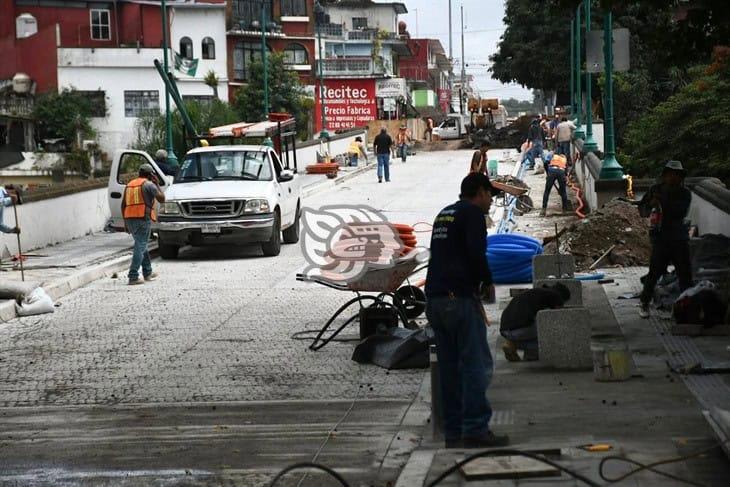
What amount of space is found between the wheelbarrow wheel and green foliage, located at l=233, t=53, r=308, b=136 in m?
69.3

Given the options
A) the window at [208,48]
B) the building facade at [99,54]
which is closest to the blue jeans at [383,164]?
the building facade at [99,54]

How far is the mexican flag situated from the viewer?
81500mm

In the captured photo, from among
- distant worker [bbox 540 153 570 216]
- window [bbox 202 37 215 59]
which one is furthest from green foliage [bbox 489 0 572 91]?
distant worker [bbox 540 153 570 216]

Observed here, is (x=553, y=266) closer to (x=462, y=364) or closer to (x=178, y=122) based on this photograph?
(x=462, y=364)

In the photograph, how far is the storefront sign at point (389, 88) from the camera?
105562 millimetres

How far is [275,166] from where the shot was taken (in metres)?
25.6

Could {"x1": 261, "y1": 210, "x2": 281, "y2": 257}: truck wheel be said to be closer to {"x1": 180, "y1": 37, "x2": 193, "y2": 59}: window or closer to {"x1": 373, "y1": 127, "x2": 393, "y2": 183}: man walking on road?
{"x1": 373, "y1": 127, "x2": 393, "y2": 183}: man walking on road

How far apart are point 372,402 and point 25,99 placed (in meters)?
70.2

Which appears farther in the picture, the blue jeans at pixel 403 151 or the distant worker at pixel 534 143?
the blue jeans at pixel 403 151

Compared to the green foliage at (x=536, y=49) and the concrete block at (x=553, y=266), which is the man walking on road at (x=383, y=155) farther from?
the green foliage at (x=536, y=49)

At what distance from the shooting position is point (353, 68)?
106000 mm

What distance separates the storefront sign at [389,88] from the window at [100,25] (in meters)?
30.1

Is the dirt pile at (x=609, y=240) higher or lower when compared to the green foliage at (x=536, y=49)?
lower

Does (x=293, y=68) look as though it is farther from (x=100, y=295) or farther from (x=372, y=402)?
(x=372, y=402)
